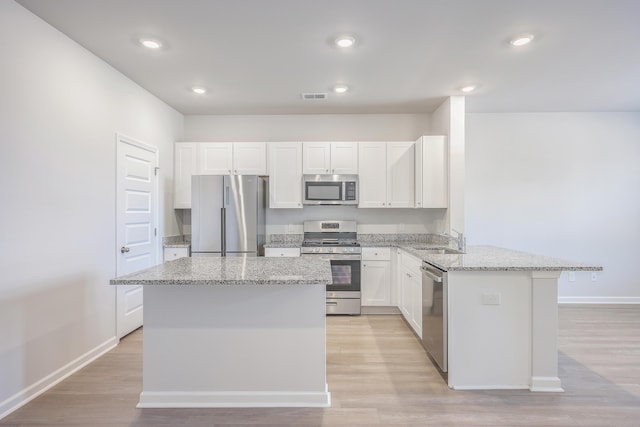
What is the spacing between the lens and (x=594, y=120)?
179 inches

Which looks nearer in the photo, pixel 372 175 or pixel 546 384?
pixel 546 384

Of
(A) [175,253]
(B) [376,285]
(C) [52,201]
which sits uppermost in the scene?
(C) [52,201]

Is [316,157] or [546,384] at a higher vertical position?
[316,157]

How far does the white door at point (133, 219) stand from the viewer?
326 centimetres

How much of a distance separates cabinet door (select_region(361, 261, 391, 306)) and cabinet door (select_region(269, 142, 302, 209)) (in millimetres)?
1313

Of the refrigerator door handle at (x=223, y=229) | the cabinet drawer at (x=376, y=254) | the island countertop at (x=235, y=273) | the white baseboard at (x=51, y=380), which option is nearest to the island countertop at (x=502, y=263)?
the island countertop at (x=235, y=273)

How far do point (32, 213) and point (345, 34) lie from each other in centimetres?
265

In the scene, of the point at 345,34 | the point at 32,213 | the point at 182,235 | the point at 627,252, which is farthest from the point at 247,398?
the point at 627,252

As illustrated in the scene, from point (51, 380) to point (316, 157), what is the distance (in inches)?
135

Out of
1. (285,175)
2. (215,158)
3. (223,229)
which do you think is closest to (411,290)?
(285,175)

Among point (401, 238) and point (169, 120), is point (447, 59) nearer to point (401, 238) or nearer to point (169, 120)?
point (401, 238)

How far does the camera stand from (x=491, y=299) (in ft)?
7.87

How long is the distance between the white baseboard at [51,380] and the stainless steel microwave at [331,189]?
2708 millimetres

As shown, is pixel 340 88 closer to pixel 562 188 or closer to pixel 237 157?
pixel 237 157
